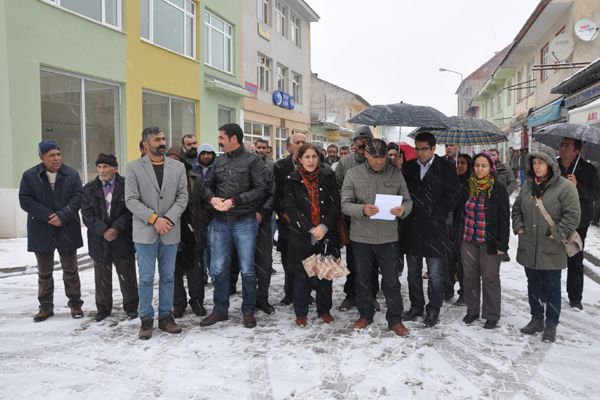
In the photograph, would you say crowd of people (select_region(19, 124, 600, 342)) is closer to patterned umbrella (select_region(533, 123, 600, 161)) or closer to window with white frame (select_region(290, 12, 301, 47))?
patterned umbrella (select_region(533, 123, 600, 161))

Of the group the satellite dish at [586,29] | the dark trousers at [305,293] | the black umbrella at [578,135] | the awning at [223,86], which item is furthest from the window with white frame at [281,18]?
the dark trousers at [305,293]

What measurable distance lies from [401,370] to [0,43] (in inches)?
362

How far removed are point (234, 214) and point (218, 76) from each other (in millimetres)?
13328

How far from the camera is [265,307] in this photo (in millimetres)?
5129

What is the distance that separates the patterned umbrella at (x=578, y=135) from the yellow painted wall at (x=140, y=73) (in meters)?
10.0

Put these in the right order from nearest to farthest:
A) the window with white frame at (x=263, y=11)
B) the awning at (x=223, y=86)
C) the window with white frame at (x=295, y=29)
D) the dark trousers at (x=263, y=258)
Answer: the dark trousers at (x=263, y=258)
the awning at (x=223, y=86)
the window with white frame at (x=263, y=11)
the window with white frame at (x=295, y=29)

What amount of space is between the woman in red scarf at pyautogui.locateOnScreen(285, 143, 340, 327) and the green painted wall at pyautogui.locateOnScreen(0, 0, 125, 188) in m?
7.03

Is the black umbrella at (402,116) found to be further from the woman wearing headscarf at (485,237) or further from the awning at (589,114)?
the awning at (589,114)

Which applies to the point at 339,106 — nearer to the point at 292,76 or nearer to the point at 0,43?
the point at 292,76

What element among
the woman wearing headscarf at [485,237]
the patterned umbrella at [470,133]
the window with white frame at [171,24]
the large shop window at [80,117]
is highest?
the window with white frame at [171,24]

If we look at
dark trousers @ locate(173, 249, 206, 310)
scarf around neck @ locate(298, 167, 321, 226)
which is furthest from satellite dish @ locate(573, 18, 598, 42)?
dark trousers @ locate(173, 249, 206, 310)

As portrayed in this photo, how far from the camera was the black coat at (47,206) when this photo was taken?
474 centimetres

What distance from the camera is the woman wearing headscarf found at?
4504mm

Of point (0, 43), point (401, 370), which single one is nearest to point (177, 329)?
point (401, 370)
